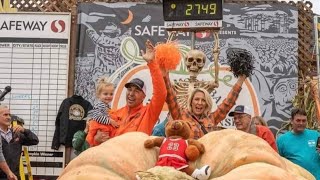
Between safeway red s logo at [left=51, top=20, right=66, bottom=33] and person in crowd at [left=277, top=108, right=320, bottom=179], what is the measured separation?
4801 millimetres

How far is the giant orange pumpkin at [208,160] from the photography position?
235 centimetres

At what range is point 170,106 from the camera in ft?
13.1

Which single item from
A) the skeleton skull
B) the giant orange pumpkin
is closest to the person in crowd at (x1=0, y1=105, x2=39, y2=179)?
the skeleton skull

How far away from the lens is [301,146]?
19.5ft

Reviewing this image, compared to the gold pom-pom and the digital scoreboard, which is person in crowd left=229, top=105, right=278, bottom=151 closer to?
the digital scoreboard

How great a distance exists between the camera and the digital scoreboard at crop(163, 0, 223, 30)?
485cm

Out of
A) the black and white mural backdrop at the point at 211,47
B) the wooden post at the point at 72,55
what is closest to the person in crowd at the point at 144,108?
the black and white mural backdrop at the point at 211,47

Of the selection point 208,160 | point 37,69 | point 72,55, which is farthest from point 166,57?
point 37,69

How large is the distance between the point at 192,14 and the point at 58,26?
17.0 feet

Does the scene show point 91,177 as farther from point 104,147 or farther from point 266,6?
point 266,6

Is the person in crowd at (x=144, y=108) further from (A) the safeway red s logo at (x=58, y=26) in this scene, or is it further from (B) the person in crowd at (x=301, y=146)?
(A) the safeway red s logo at (x=58, y=26)

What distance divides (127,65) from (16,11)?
83.2 inches

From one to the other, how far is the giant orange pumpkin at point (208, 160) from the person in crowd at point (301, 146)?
335 centimetres

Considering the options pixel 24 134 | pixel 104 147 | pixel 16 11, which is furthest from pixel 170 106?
pixel 16 11
